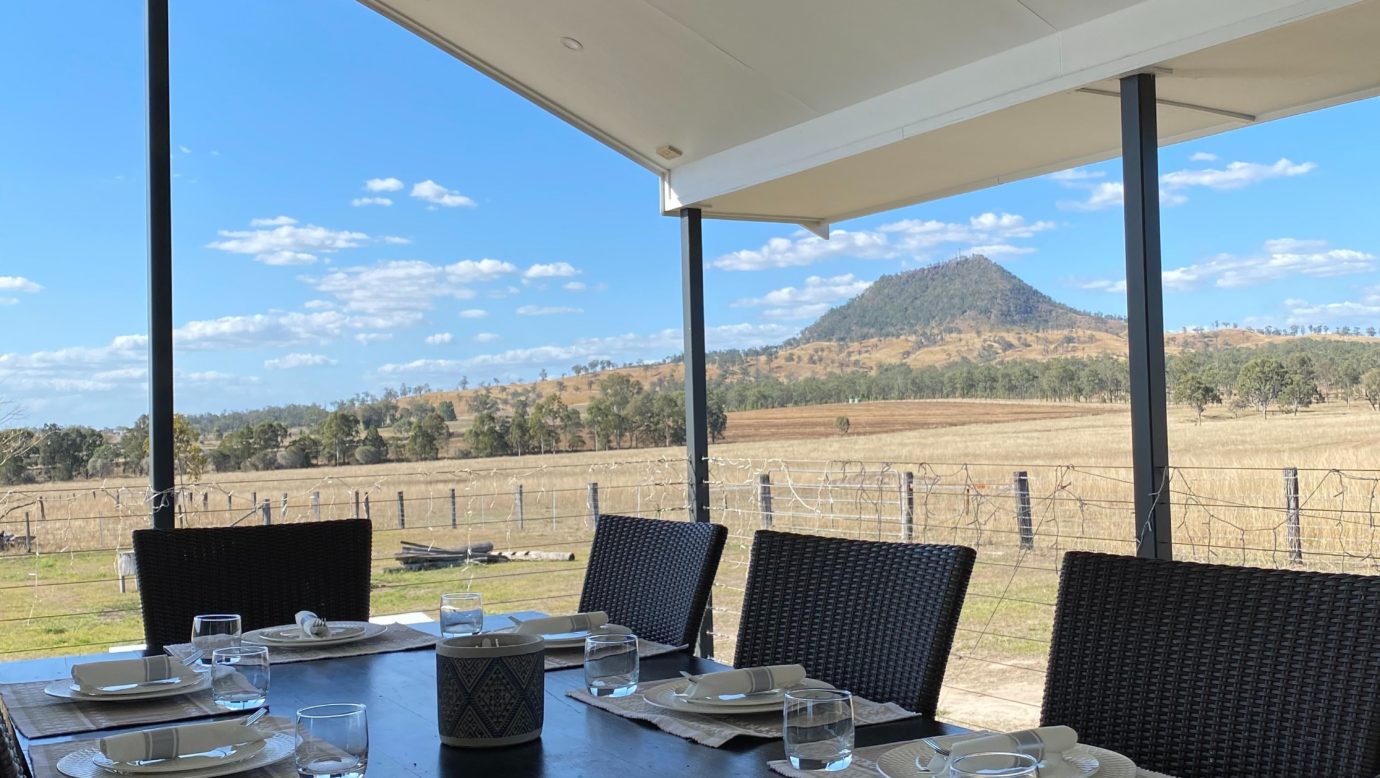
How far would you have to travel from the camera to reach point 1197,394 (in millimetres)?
8172

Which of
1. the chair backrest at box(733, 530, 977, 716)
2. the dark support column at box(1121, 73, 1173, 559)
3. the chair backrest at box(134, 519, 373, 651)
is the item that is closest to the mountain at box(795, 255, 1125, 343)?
the dark support column at box(1121, 73, 1173, 559)

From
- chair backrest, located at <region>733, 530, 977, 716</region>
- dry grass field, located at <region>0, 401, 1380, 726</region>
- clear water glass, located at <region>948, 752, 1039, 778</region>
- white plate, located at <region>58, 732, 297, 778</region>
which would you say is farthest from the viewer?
dry grass field, located at <region>0, 401, 1380, 726</region>

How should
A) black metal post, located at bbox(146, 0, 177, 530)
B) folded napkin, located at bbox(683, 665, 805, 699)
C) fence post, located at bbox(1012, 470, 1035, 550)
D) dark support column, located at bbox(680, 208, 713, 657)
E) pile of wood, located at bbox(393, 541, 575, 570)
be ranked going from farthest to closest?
pile of wood, located at bbox(393, 541, 575, 570), fence post, located at bbox(1012, 470, 1035, 550), dark support column, located at bbox(680, 208, 713, 657), black metal post, located at bbox(146, 0, 177, 530), folded napkin, located at bbox(683, 665, 805, 699)

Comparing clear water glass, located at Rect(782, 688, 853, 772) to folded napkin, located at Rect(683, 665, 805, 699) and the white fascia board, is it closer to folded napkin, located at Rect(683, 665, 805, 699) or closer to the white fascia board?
folded napkin, located at Rect(683, 665, 805, 699)

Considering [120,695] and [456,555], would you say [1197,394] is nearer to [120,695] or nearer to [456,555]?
[456,555]

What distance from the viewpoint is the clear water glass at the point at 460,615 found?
1684 mm

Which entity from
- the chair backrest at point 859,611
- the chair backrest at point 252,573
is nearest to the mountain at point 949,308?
the chair backrest at point 252,573

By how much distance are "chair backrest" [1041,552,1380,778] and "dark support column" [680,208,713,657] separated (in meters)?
2.78

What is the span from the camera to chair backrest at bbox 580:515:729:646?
6.56 ft

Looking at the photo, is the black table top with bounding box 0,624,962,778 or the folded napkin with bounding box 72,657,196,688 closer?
the black table top with bounding box 0,624,962,778

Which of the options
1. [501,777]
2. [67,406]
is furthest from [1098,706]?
[67,406]

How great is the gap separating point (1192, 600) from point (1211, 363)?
7.53 meters

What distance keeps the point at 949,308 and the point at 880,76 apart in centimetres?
721

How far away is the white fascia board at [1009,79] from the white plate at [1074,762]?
1876 mm
